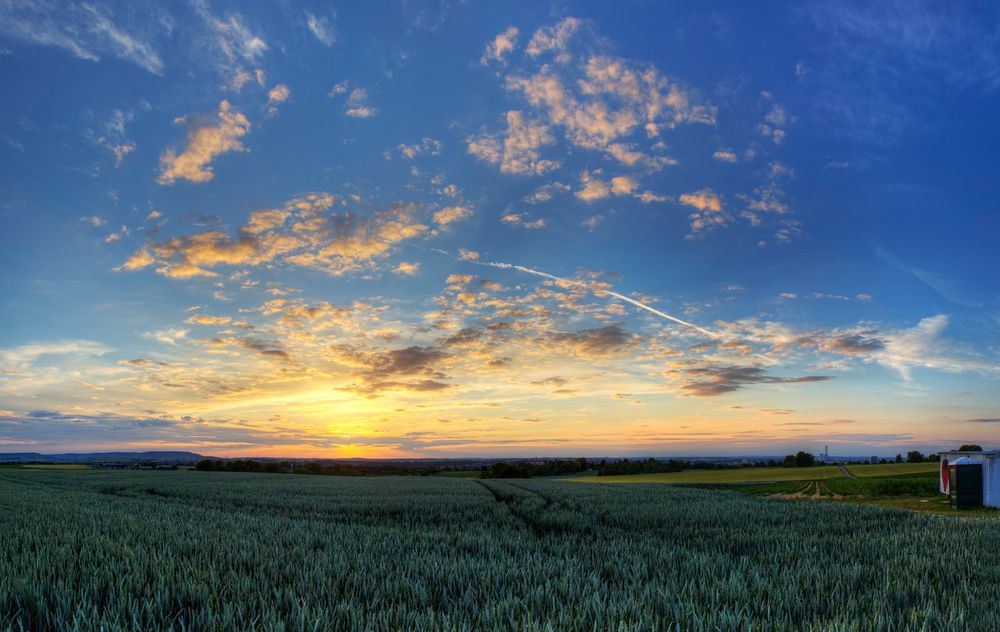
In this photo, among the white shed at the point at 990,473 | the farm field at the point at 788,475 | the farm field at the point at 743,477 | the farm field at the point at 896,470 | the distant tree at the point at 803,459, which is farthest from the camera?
the distant tree at the point at 803,459

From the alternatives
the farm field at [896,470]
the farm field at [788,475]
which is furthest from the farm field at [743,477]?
the farm field at [896,470]

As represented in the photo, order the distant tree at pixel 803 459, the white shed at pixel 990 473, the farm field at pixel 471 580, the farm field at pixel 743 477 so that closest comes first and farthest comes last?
the farm field at pixel 471 580
the white shed at pixel 990 473
the farm field at pixel 743 477
the distant tree at pixel 803 459

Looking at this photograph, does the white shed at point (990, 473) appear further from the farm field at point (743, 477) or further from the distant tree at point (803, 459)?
the distant tree at point (803, 459)

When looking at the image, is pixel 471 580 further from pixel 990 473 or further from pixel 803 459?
pixel 803 459

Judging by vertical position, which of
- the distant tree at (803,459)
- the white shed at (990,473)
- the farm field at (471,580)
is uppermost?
the farm field at (471,580)

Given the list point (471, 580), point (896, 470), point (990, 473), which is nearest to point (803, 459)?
point (896, 470)

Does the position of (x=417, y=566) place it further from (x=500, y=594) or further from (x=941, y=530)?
(x=941, y=530)

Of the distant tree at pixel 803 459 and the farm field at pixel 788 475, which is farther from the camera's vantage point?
the distant tree at pixel 803 459

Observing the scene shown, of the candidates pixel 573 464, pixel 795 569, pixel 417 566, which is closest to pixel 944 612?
pixel 795 569

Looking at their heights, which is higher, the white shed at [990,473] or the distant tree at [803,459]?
the white shed at [990,473]

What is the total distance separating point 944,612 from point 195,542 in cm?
979

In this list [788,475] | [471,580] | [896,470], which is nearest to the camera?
[471,580]

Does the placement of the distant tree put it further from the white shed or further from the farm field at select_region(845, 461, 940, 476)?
the white shed

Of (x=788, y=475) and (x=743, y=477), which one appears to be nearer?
(x=788, y=475)
